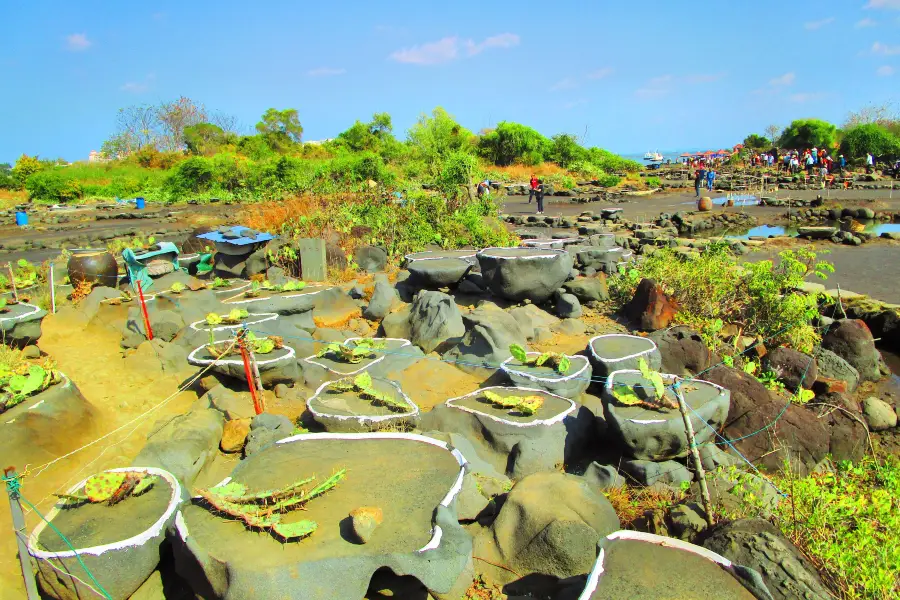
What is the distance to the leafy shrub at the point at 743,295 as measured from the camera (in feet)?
24.6

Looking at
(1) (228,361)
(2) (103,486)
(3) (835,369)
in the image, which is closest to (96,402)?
(1) (228,361)

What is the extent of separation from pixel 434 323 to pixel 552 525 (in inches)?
165

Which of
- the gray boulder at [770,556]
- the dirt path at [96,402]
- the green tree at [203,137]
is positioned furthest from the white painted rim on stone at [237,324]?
the green tree at [203,137]

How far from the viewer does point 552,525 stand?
367cm

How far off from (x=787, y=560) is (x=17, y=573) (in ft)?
14.7

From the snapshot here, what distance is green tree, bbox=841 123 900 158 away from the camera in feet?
119

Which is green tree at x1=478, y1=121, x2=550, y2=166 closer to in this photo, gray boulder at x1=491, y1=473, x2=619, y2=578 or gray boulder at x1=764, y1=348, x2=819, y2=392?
gray boulder at x1=764, y1=348, x2=819, y2=392

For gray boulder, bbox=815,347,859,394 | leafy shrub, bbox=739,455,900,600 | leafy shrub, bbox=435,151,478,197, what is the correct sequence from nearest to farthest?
leafy shrub, bbox=739,455,900,600, gray boulder, bbox=815,347,859,394, leafy shrub, bbox=435,151,478,197

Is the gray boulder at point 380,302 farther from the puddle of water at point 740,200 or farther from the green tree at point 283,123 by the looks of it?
the green tree at point 283,123

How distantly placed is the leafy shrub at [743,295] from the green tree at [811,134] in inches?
1519

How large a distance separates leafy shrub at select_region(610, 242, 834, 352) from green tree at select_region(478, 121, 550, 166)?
31.5 metres

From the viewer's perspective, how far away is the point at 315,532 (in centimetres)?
336

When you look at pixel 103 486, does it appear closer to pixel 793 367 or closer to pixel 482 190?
pixel 793 367

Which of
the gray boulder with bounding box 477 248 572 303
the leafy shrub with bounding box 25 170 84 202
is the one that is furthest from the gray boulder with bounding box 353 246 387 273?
the leafy shrub with bounding box 25 170 84 202
